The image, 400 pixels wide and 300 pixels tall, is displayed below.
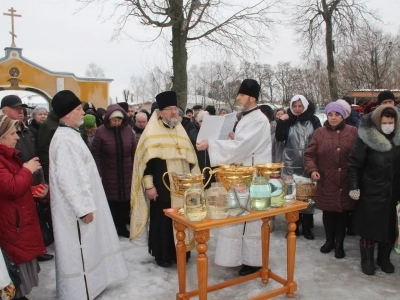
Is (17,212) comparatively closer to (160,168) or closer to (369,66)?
(160,168)

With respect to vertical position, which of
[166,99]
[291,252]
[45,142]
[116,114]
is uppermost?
[166,99]

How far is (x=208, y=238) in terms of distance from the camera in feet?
9.41

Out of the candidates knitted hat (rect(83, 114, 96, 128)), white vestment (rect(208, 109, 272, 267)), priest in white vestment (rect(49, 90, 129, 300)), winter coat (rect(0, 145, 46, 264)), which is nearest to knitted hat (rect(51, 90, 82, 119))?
priest in white vestment (rect(49, 90, 129, 300))

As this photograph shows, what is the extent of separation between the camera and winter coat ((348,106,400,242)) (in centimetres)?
379

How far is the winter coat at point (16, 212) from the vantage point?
288 cm

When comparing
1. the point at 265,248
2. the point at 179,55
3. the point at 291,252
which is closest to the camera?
the point at 291,252

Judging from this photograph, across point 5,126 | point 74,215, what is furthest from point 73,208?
point 5,126

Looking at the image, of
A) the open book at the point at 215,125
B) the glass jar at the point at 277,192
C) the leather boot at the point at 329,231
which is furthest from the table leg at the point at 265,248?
the leather boot at the point at 329,231

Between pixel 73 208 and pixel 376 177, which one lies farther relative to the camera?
pixel 376 177

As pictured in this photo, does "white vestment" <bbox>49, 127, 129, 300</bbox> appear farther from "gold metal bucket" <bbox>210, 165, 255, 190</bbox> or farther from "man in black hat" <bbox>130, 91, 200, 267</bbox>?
"gold metal bucket" <bbox>210, 165, 255, 190</bbox>

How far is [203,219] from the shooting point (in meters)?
2.85

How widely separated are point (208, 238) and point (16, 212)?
148 cm

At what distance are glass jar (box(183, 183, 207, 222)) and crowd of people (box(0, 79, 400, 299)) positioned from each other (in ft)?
2.51

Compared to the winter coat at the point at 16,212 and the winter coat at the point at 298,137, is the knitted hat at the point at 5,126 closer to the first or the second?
the winter coat at the point at 16,212
